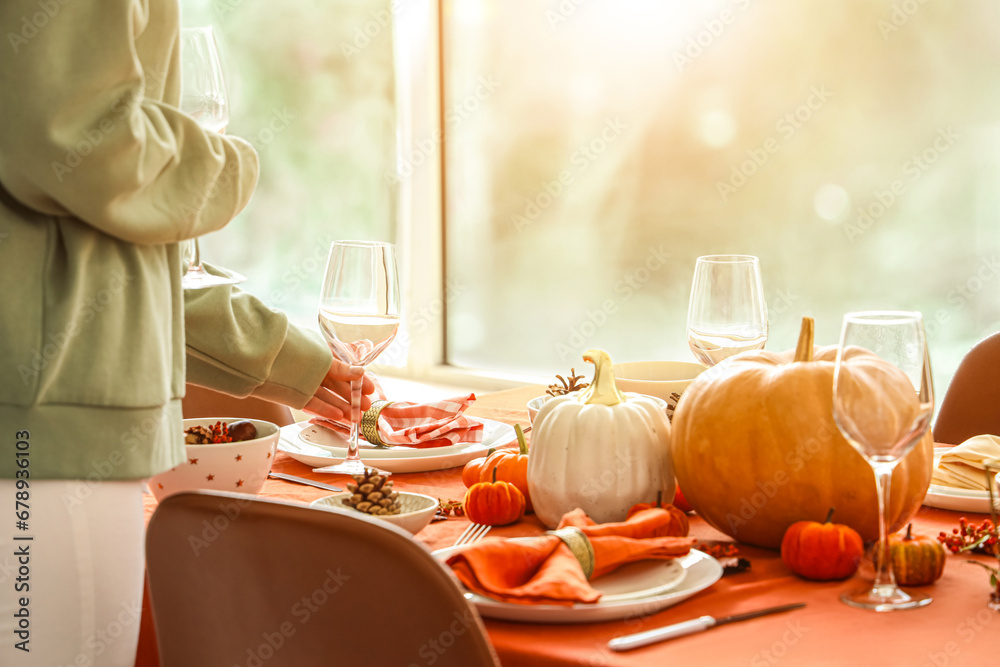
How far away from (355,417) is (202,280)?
0.80ft

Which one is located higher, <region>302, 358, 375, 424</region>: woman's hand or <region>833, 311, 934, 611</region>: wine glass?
<region>833, 311, 934, 611</region>: wine glass

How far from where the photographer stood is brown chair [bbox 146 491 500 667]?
1.86ft

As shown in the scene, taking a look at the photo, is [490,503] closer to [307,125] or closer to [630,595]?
[630,595]

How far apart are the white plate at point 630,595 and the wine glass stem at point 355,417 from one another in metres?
0.38

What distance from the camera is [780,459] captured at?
812mm

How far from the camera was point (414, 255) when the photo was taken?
296cm

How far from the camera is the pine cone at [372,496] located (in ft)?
2.79

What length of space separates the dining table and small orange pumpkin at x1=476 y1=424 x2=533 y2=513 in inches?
9.8

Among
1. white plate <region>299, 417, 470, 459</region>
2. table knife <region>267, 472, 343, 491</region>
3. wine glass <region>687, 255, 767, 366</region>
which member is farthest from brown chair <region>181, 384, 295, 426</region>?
wine glass <region>687, 255, 767, 366</region>
